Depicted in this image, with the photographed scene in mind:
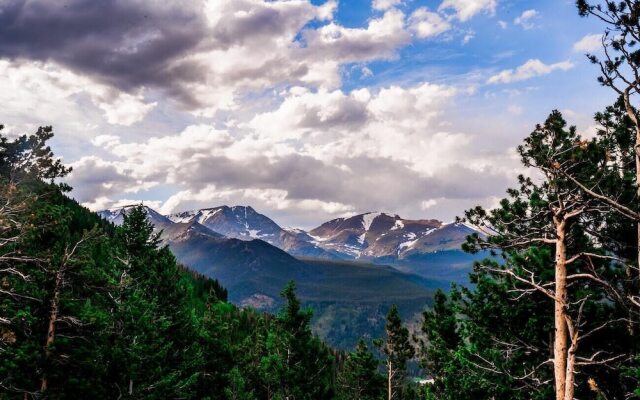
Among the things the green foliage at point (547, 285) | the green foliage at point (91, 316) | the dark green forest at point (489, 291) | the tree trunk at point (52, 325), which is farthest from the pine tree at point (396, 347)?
the tree trunk at point (52, 325)

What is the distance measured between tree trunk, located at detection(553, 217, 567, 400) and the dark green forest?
0.11ft

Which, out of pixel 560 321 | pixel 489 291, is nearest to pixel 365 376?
pixel 489 291

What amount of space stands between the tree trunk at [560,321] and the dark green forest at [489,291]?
0.03m

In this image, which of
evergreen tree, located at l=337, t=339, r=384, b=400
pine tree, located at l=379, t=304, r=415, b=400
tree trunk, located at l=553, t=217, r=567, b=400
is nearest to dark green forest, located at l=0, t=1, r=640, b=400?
tree trunk, located at l=553, t=217, r=567, b=400

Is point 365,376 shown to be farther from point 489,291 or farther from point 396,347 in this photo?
point 489,291

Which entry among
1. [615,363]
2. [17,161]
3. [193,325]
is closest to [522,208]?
[615,363]

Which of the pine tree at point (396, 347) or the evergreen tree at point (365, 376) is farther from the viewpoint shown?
the evergreen tree at point (365, 376)

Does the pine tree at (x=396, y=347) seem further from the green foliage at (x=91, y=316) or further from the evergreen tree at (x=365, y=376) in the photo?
the green foliage at (x=91, y=316)

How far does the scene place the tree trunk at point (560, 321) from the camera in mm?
13148

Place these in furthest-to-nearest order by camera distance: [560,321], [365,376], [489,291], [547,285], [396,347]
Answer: [365,376] < [396,347] < [489,291] < [547,285] < [560,321]

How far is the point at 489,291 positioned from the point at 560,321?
5583mm

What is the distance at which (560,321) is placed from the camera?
13531 millimetres

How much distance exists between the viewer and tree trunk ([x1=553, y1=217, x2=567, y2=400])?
13148 millimetres

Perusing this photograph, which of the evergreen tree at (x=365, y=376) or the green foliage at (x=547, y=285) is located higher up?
the green foliage at (x=547, y=285)
